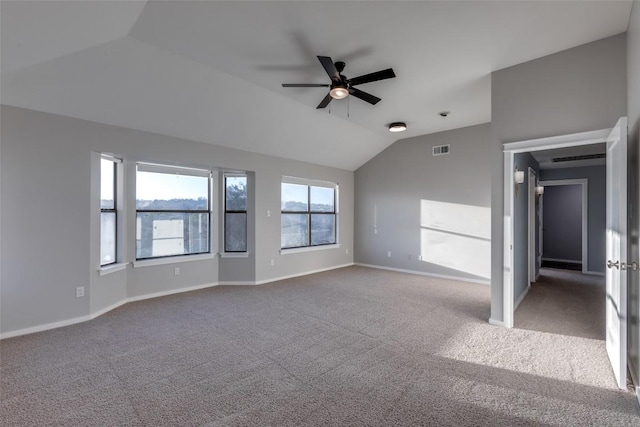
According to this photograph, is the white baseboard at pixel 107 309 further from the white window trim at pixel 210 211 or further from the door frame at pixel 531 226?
the door frame at pixel 531 226

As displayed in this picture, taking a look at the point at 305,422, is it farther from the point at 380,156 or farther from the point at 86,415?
the point at 380,156

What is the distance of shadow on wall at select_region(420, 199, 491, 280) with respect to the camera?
5.68m

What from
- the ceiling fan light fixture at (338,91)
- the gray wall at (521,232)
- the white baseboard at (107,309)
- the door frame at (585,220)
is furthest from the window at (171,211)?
the door frame at (585,220)

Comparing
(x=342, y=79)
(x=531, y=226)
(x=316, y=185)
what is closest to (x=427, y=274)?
(x=531, y=226)

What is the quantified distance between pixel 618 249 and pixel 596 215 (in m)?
5.73

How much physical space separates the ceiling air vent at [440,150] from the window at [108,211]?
580 cm

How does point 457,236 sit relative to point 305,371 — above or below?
above

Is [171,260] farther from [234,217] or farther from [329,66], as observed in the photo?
[329,66]

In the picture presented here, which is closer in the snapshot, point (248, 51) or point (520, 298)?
point (248, 51)

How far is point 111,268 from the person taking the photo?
13.5ft

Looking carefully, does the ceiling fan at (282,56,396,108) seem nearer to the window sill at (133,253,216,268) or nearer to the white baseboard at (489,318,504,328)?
the white baseboard at (489,318,504,328)

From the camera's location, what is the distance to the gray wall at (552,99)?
2.84m

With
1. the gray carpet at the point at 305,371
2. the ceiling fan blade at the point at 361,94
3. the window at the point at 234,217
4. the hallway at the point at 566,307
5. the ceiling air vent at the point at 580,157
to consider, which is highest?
the ceiling fan blade at the point at 361,94

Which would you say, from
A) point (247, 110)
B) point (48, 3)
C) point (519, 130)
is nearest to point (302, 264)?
point (247, 110)
